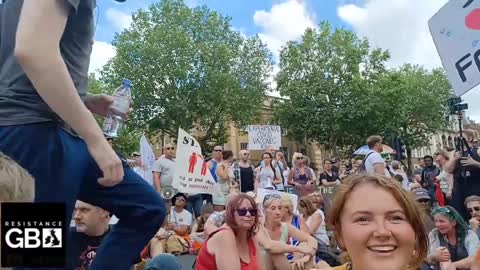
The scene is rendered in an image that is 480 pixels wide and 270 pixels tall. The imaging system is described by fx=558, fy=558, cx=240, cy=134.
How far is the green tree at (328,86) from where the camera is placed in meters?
42.5

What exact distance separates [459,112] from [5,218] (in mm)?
6887

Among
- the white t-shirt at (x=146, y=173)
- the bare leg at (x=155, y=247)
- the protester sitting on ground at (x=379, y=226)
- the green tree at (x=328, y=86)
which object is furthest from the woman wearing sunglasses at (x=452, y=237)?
the green tree at (x=328, y=86)

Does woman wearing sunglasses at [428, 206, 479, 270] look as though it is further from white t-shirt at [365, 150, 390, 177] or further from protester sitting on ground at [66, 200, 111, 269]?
protester sitting on ground at [66, 200, 111, 269]

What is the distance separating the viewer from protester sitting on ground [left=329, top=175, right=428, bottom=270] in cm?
159

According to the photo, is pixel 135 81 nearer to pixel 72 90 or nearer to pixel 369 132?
pixel 369 132

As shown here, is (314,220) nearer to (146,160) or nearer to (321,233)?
(321,233)

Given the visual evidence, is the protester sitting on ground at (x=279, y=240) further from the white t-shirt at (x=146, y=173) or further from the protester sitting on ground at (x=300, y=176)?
the protester sitting on ground at (x=300, y=176)

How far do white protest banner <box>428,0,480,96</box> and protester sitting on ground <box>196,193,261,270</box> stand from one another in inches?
87.9

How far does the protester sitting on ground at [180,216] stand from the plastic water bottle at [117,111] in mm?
5474

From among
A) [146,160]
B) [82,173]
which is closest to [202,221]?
[146,160]

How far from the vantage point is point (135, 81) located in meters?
37.3

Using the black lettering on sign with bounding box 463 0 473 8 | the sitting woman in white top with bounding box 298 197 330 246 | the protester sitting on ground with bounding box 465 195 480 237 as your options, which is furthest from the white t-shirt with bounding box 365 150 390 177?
the black lettering on sign with bounding box 463 0 473 8

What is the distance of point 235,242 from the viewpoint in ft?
13.0

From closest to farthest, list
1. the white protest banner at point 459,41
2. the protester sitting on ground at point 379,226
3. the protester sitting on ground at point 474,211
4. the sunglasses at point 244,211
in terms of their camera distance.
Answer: the protester sitting on ground at point 379,226, the sunglasses at point 244,211, the white protest banner at point 459,41, the protester sitting on ground at point 474,211
